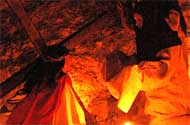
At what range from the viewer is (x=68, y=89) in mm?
4551

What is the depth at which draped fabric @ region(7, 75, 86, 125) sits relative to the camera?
427cm

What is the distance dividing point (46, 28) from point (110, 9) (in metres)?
0.80

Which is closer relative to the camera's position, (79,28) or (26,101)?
(26,101)

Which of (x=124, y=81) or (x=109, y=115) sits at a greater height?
(x=124, y=81)

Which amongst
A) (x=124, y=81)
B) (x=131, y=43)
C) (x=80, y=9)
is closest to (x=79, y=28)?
(x=80, y=9)

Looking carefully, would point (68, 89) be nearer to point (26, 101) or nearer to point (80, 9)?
point (26, 101)

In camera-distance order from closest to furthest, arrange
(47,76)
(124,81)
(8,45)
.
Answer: (124,81), (47,76), (8,45)

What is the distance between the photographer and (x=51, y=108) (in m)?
4.32

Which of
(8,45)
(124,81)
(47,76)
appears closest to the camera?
(124,81)

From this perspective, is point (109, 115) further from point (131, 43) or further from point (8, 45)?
point (8, 45)

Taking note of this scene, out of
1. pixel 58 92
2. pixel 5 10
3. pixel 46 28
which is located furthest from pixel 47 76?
pixel 5 10

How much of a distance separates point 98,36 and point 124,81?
958 millimetres

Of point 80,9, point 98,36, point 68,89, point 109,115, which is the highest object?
point 80,9

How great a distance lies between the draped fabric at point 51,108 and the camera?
4273 millimetres
